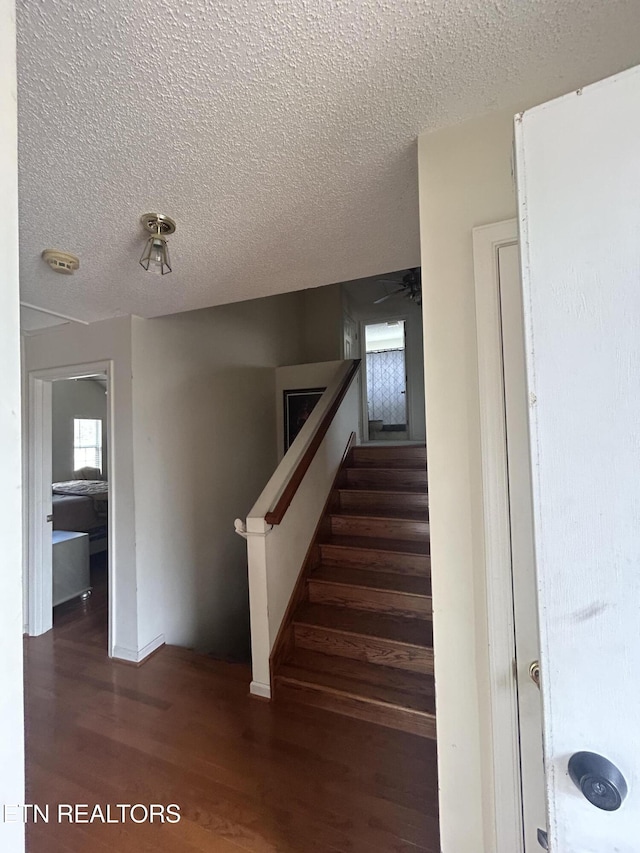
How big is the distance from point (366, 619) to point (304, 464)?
1.03 m

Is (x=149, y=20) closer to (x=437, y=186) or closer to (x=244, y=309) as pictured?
(x=437, y=186)

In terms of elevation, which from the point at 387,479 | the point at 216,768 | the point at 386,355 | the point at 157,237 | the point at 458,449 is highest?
the point at 386,355

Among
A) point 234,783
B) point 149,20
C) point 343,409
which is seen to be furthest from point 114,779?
point 343,409

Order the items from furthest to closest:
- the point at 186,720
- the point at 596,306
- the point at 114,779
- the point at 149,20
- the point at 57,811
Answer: the point at 186,720
the point at 114,779
the point at 57,811
the point at 149,20
the point at 596,306

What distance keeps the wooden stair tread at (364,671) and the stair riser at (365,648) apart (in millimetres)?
25

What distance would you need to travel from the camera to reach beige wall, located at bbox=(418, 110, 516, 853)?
3.12 ft

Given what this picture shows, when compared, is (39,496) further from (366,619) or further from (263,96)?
(263,96)

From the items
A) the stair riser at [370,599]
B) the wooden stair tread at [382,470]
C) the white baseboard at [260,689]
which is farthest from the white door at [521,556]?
the wooden stair tread at [382,470]

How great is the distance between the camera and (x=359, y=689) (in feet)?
6.20

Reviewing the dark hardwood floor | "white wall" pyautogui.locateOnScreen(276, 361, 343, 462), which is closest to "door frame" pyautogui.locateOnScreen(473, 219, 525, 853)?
the dark hardwood floor

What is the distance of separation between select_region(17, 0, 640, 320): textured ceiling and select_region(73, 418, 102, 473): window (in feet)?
23.7

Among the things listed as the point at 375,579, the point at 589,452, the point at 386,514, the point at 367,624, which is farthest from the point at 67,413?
the point at 589,452

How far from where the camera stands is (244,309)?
3779mm

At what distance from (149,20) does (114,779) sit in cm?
246
